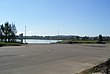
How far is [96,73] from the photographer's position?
1311cm

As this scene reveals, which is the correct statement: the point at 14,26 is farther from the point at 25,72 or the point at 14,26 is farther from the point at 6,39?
the point at 25,72

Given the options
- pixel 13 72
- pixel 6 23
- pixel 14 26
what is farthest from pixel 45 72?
pixel 14 26

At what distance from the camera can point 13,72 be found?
13.7 metres

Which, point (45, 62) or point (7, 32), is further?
point (7, 32)

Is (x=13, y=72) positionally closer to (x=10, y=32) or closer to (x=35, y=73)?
(x=35, y=73)

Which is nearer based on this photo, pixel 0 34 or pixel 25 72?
pixel 25 72

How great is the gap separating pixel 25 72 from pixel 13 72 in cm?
67

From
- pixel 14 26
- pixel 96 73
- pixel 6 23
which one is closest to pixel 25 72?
pixel 96 73

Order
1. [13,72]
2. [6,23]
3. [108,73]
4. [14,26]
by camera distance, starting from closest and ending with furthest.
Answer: [108,73], [13,72], [6,23], [14,26]

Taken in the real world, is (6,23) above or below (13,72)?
above

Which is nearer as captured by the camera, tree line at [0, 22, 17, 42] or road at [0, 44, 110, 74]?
road at [0, 44, 110, 74]

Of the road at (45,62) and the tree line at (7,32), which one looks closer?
the road at (45,62)

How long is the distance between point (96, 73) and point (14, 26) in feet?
288

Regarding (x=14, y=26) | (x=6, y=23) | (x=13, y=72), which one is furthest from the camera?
(x=14, y=26)
